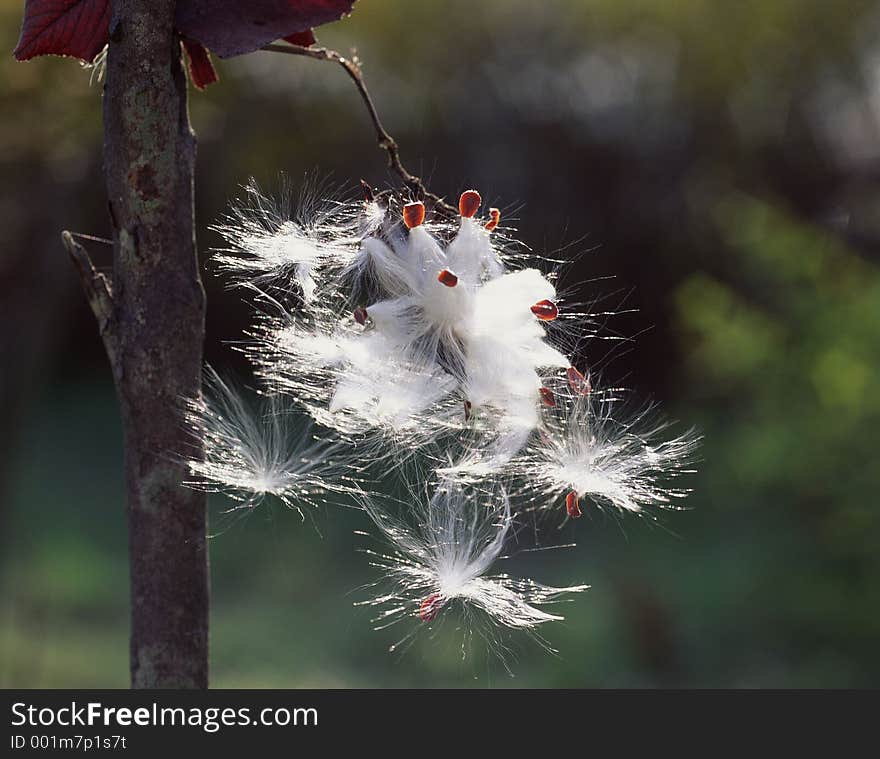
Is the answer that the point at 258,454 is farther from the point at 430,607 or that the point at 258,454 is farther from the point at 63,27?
the point at 63,27

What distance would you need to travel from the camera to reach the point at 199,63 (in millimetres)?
863

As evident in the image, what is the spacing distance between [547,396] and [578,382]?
0.02 meters

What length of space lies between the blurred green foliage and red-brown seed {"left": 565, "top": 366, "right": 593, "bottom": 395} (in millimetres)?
1971

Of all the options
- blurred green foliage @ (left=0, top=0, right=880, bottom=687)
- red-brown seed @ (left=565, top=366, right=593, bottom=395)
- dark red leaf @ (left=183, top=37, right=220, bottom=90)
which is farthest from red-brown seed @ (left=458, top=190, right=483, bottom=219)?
blurred green foliage @ (left=0, top=0, right=880, bottom=687)

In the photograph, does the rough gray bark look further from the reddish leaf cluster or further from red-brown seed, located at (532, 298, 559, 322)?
red-brown seed, located at (532, 298, 559, 322)

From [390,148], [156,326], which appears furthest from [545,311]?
[156,326]

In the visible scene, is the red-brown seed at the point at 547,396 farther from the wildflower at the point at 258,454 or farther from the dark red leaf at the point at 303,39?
the dark red leaf at the point at 303,39

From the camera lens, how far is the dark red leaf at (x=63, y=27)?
2.60ft

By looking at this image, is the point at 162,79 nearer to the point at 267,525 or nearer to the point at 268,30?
the point at 268,30

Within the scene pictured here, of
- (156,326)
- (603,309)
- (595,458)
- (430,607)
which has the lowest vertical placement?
(430,607)

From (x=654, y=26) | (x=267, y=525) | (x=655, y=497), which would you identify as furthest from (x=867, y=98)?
(x=655, y=497)

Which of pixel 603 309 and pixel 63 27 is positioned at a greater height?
pixel 603 309

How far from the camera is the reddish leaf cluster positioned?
77 centimetres

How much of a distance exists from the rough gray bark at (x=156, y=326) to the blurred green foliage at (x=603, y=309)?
1.75 m
